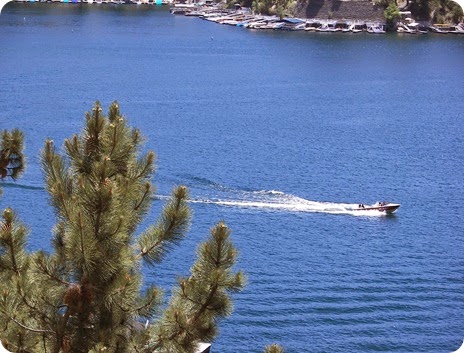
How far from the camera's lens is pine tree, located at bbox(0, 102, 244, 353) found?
13.3 feet

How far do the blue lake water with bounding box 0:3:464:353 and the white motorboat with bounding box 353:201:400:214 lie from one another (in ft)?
0.50

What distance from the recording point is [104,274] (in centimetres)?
409

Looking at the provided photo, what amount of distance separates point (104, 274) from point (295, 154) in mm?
15536

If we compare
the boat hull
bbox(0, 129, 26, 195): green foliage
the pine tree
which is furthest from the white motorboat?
the pine tree

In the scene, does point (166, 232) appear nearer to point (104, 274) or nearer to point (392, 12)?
point (104, 274)

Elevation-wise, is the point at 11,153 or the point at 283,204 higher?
the point at 11,153

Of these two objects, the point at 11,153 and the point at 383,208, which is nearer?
the point at 11,153

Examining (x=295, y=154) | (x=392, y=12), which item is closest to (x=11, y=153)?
(x=295, y=154)

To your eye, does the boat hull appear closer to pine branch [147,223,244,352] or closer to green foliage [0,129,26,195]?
green foliage [0,129,26,195]

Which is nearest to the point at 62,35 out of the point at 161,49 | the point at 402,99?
the point at 161,49

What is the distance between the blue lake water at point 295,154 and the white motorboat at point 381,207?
15 cm

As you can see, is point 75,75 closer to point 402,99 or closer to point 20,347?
point 402,99

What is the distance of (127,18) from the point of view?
142ft

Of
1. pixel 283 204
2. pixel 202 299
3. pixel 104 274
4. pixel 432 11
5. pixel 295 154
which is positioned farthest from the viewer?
pixel 432 11
